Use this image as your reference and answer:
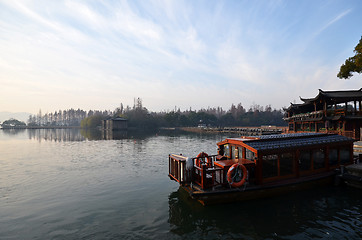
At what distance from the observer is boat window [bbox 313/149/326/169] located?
13203 millimetres

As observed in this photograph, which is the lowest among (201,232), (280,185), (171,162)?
(201,232)

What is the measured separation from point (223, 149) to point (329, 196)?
699 centimetres

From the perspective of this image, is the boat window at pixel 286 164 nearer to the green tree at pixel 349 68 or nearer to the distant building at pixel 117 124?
the green tree at pixel 349 68

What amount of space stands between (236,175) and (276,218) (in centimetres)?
267

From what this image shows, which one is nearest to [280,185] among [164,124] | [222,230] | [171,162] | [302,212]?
[302,212]

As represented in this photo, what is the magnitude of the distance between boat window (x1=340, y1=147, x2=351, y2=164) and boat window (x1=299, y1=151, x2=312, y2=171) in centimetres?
369

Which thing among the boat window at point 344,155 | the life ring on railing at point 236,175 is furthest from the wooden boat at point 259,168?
the boat window at point 344,155

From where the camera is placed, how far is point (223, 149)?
13828mm

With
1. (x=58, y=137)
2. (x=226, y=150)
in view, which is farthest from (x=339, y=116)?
(x=58, y=137)

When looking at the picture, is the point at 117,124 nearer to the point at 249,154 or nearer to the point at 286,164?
the point at 249,154

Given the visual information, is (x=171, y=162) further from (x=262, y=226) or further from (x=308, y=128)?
(x=308, y=128)

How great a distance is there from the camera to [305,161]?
1288 cm

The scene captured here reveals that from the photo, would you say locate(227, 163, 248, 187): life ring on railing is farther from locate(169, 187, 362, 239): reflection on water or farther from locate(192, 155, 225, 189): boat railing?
locate(169, 187, 362, 239): reflection on water

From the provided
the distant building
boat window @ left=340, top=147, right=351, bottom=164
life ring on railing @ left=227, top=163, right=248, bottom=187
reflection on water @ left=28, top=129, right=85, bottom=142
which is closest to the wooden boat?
life ring on railing @ left=227, top=163, right=248, bottom=187
